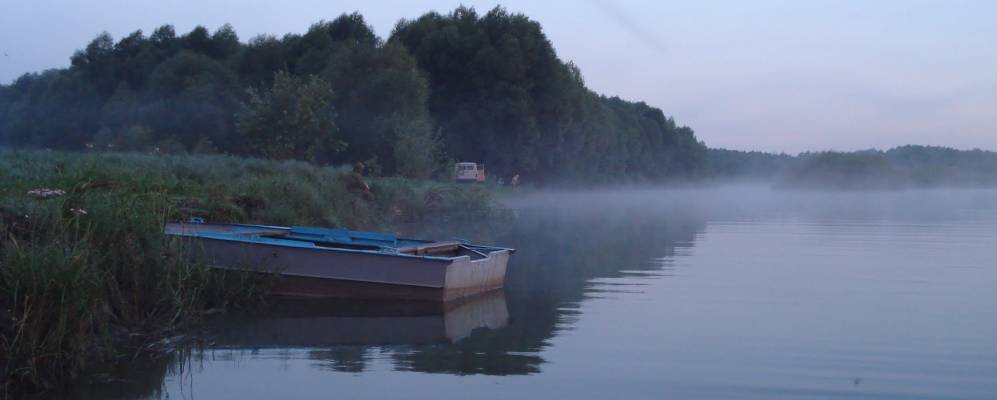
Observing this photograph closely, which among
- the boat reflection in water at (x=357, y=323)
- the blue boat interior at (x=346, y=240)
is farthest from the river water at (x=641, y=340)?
the blue boat interior at (x=346, y=240)

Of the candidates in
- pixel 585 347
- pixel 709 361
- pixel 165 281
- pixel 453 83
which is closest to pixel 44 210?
pixel 165 281

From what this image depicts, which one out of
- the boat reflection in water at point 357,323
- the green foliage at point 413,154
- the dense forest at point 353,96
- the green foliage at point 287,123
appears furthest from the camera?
the dense forest at point 353,96

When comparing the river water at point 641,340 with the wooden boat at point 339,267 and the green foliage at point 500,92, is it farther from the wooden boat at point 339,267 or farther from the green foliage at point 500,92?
the green foliage at point 500,92

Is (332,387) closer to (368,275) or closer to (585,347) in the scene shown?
(585,347)

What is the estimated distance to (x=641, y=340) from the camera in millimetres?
9539

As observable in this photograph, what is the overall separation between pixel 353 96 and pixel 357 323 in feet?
111

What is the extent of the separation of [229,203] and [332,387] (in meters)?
8.37

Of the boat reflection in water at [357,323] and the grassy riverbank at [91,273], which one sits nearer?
the grassy riverbank at [91,273]

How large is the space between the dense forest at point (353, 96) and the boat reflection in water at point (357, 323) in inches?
897

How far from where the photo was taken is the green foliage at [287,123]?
3253cm

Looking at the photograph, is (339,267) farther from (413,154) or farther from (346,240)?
(413,154)

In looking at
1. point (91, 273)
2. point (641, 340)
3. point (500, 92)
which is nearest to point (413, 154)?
point (500, 92)

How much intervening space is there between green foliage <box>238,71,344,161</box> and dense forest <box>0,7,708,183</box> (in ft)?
0.33

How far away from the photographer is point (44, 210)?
8.37 meters
